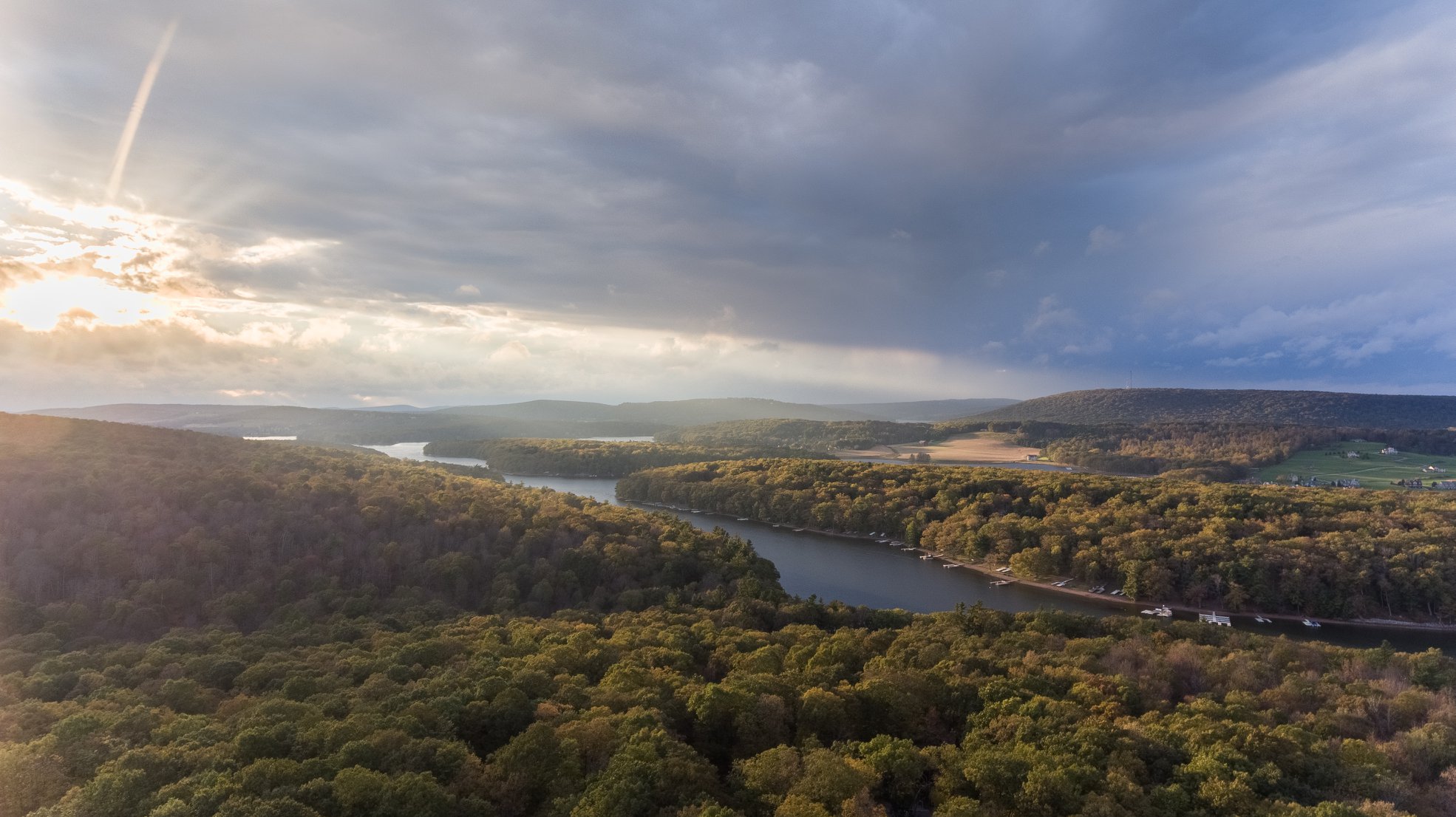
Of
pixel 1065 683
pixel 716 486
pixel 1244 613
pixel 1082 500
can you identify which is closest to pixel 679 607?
pixel 1065 683

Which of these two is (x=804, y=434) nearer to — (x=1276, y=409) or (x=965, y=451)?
(x=965, y=451)

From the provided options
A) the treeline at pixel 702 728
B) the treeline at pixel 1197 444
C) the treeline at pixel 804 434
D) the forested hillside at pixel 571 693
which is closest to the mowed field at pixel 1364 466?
the treeline at pixel 1197 444

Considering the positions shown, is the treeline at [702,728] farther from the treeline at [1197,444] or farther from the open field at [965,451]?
the open field at [965,451]

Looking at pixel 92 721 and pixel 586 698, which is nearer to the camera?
pixel 92 721

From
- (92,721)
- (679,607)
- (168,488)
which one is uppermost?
(168,488)

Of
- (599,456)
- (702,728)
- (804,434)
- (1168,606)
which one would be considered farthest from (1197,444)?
(702,728)

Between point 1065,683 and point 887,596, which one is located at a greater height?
point 1065,683

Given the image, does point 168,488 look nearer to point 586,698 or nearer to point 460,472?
point 586,698

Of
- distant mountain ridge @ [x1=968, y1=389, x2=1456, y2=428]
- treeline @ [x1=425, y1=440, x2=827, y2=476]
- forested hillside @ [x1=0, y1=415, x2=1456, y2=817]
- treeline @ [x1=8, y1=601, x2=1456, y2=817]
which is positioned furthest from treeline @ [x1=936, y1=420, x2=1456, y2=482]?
treeline @ [x1=8, y1=601, x2=1456, y2=817]
